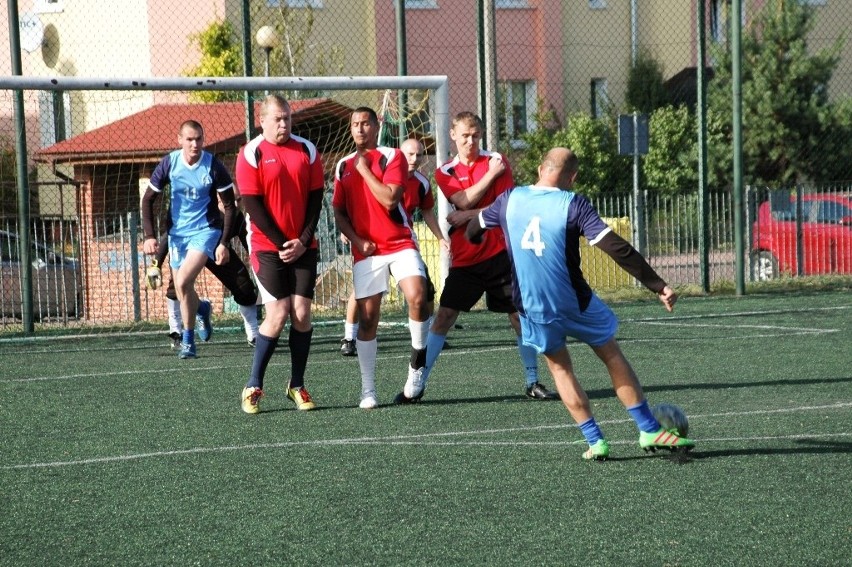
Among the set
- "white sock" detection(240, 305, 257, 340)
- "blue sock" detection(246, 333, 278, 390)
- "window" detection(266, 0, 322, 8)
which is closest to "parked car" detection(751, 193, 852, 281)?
"window" detection(266, 0, 322, 8)

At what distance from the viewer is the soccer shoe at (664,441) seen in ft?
22.8

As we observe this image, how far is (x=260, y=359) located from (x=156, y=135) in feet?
26.2

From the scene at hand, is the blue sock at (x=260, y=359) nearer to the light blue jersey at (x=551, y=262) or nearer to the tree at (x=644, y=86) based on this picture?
the light blue jersey at (x=551, y=262)

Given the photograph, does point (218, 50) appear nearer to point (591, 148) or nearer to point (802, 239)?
point (591, 148)

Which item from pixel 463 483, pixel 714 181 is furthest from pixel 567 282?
pixel 714 181

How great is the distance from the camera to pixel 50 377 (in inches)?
445

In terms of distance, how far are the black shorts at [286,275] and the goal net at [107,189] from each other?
5621 mm

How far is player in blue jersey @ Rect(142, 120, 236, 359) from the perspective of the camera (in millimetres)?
11695

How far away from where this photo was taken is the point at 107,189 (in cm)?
1609

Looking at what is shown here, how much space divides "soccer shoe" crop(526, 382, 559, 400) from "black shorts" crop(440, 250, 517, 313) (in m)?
0.59

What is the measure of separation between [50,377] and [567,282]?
5.79 metres

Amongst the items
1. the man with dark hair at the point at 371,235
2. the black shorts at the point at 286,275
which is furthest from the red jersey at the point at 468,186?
the black shorts at the point at 286,275

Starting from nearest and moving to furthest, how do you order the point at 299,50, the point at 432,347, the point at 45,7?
the point at 432,347, the point at 45,7, the point at 299,50

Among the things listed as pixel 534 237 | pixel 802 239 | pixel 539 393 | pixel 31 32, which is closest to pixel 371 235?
pixel 539 393
